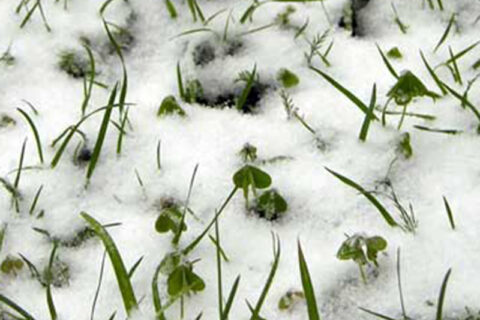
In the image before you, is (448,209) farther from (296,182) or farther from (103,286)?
(103,286)

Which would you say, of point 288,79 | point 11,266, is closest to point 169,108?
point 288,79

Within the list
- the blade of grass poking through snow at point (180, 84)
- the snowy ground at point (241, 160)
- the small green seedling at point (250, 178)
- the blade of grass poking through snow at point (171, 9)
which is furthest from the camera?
the blade of grass poking through snow at point (171, 9)

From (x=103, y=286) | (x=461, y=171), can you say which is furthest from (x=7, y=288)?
(x=461, y=171)

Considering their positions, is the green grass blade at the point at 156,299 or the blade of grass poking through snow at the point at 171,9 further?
the blade of grass poking through snow at the point at 171,9

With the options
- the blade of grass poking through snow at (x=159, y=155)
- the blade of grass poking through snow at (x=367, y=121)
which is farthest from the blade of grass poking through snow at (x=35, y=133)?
the blade of grass poking through snow at (x=367, y=121)

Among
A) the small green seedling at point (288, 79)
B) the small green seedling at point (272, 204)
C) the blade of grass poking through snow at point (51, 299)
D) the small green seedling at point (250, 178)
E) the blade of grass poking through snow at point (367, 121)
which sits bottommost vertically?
the blade of grass poking through snow at point (51, 299)

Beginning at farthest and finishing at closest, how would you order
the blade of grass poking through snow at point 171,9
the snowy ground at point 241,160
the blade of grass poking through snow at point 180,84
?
1. the blade of grass poking through snow at point 171,9
2. the blade of grass poking through snow at point 180,84
3. the snowy ground at point 241,160

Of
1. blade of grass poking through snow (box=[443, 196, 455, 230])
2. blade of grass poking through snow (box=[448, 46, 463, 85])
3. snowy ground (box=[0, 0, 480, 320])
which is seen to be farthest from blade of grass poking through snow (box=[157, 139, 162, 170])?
blade of grass poking through snow (box=[448, 46, 463, 85])

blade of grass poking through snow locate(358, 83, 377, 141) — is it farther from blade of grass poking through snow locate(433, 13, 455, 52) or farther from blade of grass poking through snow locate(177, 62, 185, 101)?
blade of grass poking through snow locate(177, 62, 185, 101)

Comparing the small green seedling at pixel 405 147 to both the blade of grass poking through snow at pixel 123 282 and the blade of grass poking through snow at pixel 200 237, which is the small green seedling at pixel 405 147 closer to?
the blade of grass poking through snow at pixel 200 237
